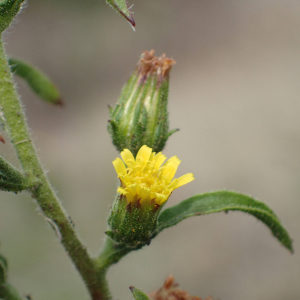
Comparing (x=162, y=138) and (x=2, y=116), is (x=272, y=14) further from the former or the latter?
(x=2, y=116)

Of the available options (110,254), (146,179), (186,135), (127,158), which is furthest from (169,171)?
(186,135)

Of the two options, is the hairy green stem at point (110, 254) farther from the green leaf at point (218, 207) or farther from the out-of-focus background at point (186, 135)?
the out-of-focus background at point (186, 135)

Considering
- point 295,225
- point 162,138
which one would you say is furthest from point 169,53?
point 162,138

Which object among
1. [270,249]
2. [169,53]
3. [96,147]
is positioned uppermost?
[169,53]

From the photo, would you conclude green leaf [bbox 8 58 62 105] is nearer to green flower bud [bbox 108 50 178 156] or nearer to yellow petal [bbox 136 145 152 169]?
green flower bud [bbox 108 50 178 156]

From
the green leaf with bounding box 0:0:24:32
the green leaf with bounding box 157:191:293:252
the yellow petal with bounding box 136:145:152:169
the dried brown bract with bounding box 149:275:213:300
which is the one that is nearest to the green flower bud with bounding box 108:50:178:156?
the yellow petal with bounding box 136:145:152:169

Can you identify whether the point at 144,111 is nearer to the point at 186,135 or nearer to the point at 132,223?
the point at 132,223
